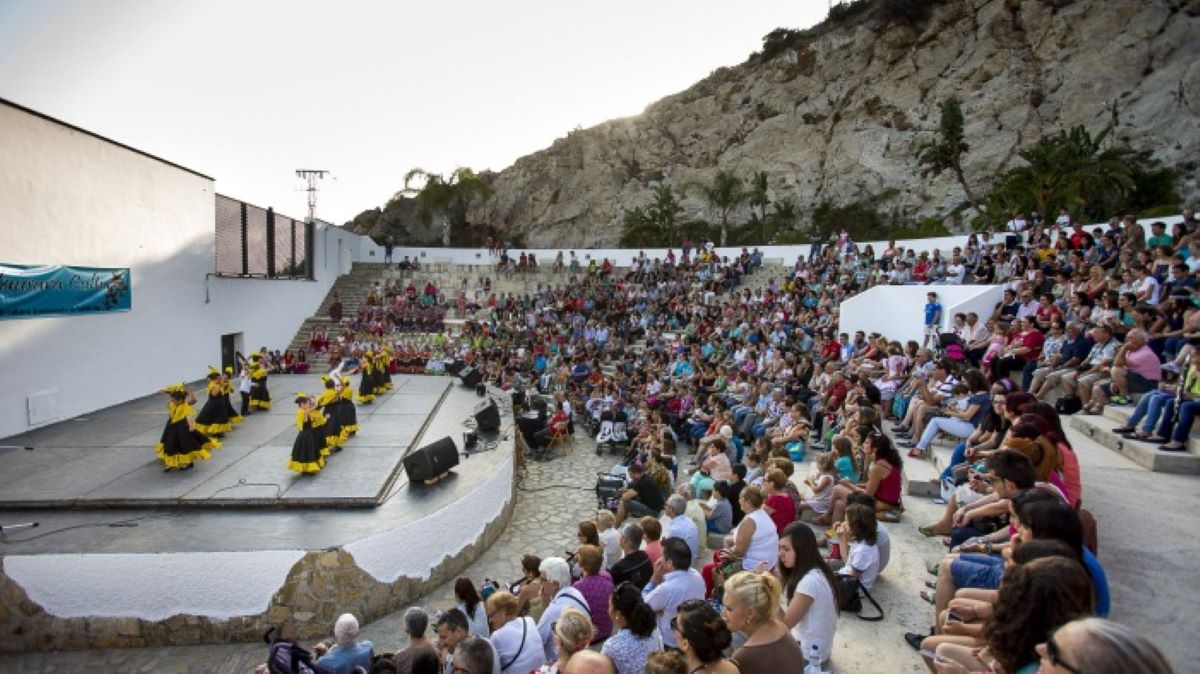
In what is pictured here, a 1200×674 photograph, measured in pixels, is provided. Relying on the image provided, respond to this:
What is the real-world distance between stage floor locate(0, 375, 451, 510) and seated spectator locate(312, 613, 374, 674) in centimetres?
335

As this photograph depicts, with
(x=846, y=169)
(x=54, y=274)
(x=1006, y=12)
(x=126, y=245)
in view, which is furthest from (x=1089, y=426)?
(x=1006, y=12)

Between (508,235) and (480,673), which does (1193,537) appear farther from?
(508,235)

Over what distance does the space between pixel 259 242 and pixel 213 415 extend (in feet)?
38.1

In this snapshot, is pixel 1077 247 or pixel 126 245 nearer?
pixel 1077 247

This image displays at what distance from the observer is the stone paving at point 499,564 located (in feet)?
19.2

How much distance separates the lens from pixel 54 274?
11.1 metres

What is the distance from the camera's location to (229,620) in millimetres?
6148

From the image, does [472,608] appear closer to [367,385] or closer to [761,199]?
[367,385]

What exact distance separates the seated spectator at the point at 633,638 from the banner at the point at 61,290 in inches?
494

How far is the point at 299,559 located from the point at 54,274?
9.33m

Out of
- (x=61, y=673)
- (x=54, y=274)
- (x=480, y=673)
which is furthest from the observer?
(x=54, y=274)

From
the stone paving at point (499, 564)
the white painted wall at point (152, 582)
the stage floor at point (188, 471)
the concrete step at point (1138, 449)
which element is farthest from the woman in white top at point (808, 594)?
the stage floor at point (188, 471)

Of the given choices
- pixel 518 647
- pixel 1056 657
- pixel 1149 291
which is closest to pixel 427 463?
pixel 518 647

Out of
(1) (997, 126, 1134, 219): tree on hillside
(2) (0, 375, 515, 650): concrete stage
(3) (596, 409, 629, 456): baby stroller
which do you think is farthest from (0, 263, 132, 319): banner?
(1) (997, 126, 1134, 219): tree on hillside
